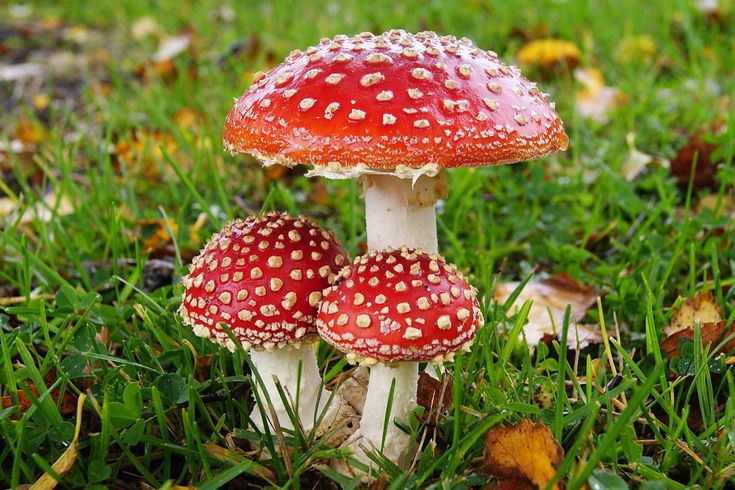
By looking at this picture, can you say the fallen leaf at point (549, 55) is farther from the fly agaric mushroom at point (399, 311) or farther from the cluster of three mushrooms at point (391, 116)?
the fly agaric mushroom at point (399, 311)

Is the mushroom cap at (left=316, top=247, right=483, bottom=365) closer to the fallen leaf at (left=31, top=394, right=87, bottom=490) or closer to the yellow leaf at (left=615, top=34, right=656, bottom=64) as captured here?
the fallen leaf at (left=31, top=394, right=87, bottom=490)

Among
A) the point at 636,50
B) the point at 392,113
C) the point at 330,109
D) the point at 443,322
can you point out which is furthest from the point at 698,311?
the point at 636,50

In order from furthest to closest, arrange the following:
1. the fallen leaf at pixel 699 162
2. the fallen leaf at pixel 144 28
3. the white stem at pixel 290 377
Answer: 1. the fallen leaf at pixel 144 28
2. the fallen leaf at pixel 699 162
3. the white stem at pixel 290 377

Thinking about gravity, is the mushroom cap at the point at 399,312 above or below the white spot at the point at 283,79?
below

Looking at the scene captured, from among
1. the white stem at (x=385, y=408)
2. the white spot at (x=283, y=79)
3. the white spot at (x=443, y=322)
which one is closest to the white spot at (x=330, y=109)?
the white spot at (x=283, y=79)

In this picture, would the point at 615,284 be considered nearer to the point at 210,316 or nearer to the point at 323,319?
the point at 323,319

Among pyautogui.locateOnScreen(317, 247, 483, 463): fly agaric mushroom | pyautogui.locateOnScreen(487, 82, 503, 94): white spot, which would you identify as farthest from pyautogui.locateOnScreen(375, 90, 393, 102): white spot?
pyautogui.locateOnScreen(317, 247, 483, 463): fly agaric mushroom

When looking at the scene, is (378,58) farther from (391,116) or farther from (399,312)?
(399,312)
